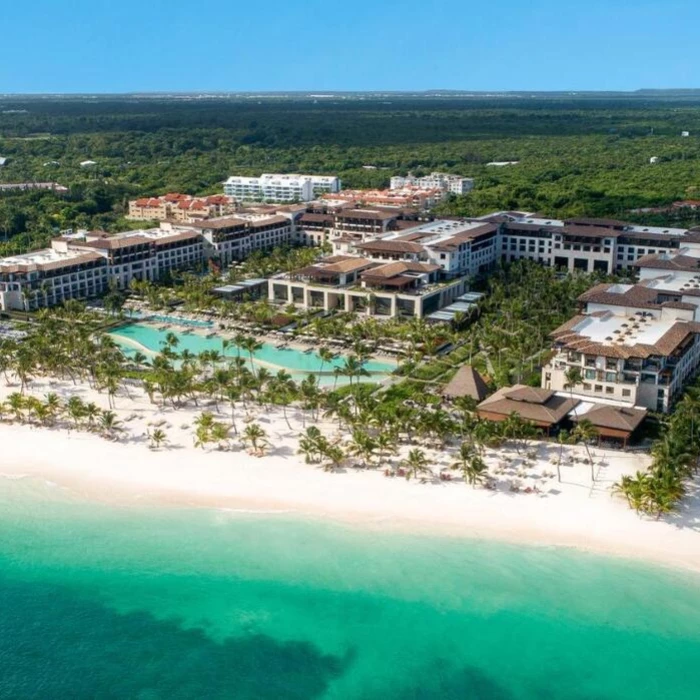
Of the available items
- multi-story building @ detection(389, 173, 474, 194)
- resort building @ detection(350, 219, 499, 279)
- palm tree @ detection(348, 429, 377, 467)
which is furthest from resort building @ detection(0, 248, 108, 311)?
multi-story building @ detection(389, 173, 474, 194)

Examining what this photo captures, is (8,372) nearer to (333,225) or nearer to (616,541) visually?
(616,541)

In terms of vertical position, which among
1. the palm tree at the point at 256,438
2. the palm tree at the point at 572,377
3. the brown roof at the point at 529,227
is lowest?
the palm tree at the point at 256,438

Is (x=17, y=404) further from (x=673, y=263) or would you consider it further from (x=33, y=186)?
(x=33, y=186)

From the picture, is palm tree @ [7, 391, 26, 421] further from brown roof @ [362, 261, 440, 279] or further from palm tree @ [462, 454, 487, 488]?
brown roof @ [362, 261, 440, 279]

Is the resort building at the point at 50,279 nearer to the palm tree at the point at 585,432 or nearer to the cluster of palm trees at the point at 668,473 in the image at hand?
the palm tree at the point at 585,432

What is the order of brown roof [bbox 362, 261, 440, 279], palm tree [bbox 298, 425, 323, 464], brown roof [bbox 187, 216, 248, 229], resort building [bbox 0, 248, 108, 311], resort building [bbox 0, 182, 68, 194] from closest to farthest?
1. palm tree [bbox 298, 425, 323, 464]
2. brown roof [bbox 362, 261, 440, 279]
3. resort building [bbox 0, 248, 108, 311]
4. brown roof [bbox 187, 216, 248, 229]
5. resort building [bbox 0, 182, 68, 194]

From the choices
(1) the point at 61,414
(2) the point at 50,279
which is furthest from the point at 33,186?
(1) the point at 61,414

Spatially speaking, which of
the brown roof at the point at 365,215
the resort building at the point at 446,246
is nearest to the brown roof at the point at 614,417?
the resort building at the point at 446,246
